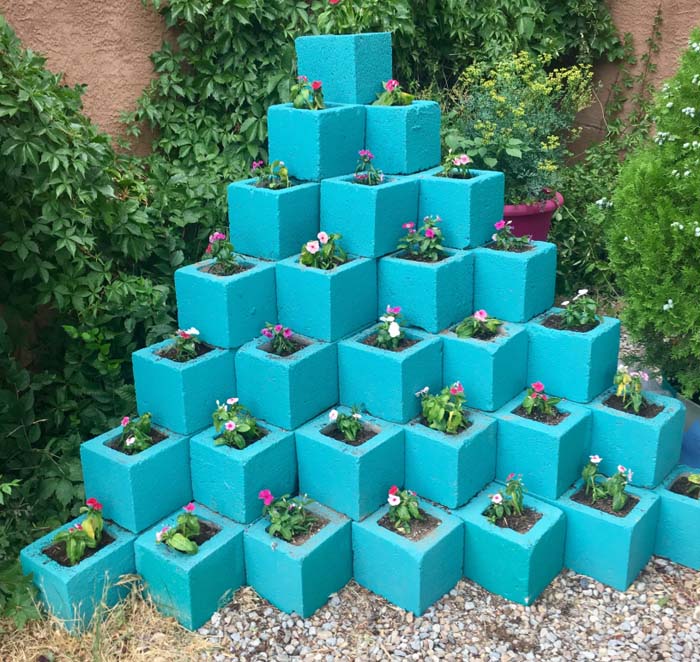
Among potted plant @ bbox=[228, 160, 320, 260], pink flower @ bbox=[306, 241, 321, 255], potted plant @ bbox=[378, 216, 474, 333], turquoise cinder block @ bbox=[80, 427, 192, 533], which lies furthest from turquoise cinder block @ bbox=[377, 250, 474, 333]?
turquoise cinder block @ bbox=[80, 427, 192, 533]

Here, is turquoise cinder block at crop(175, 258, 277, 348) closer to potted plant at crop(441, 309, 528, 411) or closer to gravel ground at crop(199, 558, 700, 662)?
potted plant at crop(441, 309, 528, 411)

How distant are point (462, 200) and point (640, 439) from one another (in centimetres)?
132

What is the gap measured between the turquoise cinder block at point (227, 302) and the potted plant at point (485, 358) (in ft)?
2.73

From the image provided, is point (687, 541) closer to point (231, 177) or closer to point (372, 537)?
point (372, 537)

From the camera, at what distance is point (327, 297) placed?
3.43 m

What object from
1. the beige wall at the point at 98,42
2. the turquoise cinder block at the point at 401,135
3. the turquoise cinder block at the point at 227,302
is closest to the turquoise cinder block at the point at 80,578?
the turquoise cinder block at the point at 227,302

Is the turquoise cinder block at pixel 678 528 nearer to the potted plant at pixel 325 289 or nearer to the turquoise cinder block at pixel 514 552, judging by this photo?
the turquoise cinder block at pixel 514 552

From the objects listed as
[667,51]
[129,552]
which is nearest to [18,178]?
[129,552]

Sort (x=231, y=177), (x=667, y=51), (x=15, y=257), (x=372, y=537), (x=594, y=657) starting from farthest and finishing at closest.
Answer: (x=667, y=51), (x=231, y=177), (x=15, y=257), (x=372, y=537), (x=594, y=657)

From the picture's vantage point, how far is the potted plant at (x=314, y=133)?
361 centimetres

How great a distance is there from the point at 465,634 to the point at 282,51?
153 inches

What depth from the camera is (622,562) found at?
10.9 ft

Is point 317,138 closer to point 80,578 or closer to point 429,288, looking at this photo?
point 429,288

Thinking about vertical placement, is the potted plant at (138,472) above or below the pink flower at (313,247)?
below
